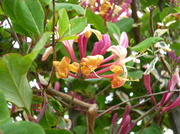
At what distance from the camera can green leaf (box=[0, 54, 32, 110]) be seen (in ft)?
1.32

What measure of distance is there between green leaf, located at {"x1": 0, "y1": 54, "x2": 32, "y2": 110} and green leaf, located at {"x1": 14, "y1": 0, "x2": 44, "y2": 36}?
6 cm

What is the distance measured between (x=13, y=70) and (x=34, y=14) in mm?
87

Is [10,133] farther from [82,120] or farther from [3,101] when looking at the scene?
[82,120]

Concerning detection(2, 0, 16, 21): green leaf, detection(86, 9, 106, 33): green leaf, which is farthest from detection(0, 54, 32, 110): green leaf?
detection(86, 9, 106, 33): green leaf

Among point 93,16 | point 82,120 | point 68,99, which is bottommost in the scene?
point 82,120

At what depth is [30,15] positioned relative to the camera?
44 centimetres

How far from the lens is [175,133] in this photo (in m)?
1.01

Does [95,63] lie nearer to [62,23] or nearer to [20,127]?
[62,23]

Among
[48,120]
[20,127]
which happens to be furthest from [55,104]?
[20,127]

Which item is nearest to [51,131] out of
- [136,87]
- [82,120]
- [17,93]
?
[17,93]

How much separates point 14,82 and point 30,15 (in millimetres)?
98

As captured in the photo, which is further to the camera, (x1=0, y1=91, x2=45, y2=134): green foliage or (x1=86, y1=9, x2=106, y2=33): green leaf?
(x1=86, y1=9, x2=106, y2=33): green leaf

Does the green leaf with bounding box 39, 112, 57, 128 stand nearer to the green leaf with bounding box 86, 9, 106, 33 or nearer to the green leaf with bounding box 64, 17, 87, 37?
the green leaf with bounding box 64, 17, 87, 37

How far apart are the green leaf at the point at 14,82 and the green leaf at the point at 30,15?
0.06m
